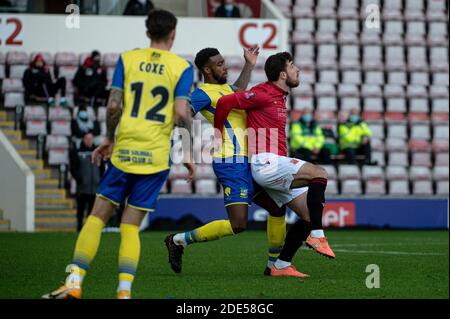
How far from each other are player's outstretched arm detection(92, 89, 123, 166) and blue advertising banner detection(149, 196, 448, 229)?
11.9 m

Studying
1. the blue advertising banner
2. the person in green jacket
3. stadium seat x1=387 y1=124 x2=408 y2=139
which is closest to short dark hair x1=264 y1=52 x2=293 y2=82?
the blue advertising banner

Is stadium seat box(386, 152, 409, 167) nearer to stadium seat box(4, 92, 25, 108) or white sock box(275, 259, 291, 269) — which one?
stadium seat box(4, 92, 25, 108)

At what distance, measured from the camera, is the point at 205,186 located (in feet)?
66.2

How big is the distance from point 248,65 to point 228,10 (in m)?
13.3

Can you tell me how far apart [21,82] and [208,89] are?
41.1 feet

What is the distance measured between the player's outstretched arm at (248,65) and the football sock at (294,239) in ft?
4.78

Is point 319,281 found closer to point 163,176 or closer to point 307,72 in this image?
point 163,176

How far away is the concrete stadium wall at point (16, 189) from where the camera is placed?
18.9m

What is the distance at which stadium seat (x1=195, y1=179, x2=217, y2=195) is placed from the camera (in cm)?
2011

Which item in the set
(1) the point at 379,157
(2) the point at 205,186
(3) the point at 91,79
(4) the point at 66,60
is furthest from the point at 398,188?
(4) the point at 66,60

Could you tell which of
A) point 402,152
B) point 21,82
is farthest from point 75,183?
point 402,152

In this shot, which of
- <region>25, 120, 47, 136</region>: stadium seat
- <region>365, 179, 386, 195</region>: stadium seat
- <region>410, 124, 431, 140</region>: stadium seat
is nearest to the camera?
<region>25, 120, 47, 136</region>: stadium seat

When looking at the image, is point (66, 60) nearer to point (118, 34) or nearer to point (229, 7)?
point (118, 34)

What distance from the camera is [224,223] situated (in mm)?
9070
